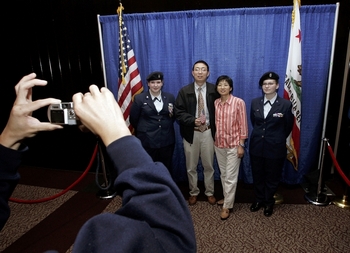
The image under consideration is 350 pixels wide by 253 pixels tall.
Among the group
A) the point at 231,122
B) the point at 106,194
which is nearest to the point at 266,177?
the point at 231,122

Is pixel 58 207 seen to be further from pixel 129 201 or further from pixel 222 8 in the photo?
pixel 222 8

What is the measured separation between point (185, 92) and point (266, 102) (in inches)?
36.6

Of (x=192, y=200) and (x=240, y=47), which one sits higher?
(x=240, y=47)

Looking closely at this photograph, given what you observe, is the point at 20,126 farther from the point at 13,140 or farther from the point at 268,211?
the point at 268,211

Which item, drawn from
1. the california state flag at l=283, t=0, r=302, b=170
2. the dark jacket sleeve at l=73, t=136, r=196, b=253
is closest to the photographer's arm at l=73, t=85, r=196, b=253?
the dark jacket sleeve at l=73, t=136, r=196, b=253

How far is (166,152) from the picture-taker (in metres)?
3.01

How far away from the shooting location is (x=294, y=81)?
2871 mm

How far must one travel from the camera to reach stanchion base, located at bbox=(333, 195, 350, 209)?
109 inches

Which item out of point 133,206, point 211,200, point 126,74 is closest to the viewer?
point 133,206

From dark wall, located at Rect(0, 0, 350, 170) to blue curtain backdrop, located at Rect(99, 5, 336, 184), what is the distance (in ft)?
0.81

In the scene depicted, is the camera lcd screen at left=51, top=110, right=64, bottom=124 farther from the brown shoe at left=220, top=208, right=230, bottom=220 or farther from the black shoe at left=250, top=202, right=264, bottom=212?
the black shoe at left=250, top=202, right=264, bottom=212

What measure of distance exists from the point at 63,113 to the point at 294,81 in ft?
9.16

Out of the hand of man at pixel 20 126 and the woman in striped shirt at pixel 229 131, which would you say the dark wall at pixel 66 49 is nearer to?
the woman in striped shirt at pixel 229 131

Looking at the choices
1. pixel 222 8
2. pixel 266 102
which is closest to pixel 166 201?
pixel 266 102
